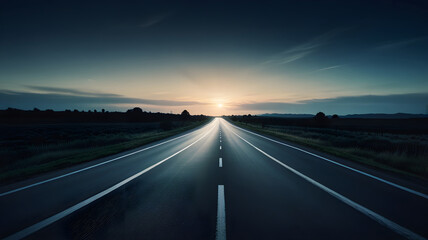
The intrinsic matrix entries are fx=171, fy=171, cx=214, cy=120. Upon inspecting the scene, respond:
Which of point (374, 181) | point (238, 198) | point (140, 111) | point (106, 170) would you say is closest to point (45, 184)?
point (106, 170)

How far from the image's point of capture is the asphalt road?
3.11m

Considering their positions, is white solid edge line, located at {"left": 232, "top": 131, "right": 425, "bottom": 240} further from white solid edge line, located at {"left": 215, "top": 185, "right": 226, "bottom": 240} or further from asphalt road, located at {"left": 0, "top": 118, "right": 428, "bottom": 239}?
white solid edge line, located at {"left": 215, "top": 185, "right": 226, "bottom": 240}

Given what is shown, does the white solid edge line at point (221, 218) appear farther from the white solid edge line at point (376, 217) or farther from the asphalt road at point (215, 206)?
the white solid edge line at point (376, 217)

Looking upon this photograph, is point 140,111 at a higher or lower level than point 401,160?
higher

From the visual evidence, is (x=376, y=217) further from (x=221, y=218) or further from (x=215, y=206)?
(x=215, y=206)

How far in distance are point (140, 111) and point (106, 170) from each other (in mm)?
114693

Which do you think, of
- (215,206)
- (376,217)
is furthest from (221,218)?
(376,217)

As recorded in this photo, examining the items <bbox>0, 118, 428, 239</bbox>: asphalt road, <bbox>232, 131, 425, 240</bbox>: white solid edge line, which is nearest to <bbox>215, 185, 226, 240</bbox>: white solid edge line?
<bbox>0, 118, 428, 239</bbox>: asphalt road

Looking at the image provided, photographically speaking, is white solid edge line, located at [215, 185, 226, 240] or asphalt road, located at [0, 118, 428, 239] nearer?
white solid edge line, located at [215, 185, 226, 240]

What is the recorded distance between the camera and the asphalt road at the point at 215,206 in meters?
3.11

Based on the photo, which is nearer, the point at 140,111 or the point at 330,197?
the point at 330,197

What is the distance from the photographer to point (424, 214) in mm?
3689

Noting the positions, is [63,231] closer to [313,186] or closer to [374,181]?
[313,186]

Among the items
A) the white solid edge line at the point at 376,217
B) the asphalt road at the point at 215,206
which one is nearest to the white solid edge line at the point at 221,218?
the asphalt road at the point at 215,206
